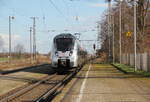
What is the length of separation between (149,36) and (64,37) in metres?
21.1

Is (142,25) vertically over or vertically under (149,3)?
under

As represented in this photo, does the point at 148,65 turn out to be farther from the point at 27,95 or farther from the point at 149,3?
the point at 149,3

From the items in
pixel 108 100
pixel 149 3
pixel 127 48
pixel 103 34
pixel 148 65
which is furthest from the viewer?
pixel 103 34

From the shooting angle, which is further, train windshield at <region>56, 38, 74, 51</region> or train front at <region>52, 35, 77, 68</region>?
train windshield at <region>56, 38, 74, 51</region>

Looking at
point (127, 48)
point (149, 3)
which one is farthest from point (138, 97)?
point (127, 48)

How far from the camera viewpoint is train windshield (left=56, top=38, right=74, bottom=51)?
29.1 metres

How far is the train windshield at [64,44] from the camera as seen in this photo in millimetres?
29078

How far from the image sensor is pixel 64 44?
1153 inches

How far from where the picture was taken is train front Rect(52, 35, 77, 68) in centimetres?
2872

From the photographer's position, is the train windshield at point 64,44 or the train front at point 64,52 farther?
the train windshield at point 64,44

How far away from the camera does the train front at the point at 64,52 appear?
28.7 meters

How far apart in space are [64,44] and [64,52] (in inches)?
30.5

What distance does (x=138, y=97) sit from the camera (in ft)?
43.1

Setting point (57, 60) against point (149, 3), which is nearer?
point (57, 60)
